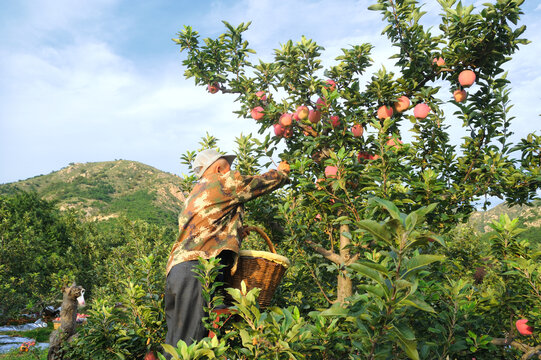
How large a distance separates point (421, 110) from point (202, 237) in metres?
2.30

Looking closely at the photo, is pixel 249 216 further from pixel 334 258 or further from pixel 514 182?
pixel 514 182

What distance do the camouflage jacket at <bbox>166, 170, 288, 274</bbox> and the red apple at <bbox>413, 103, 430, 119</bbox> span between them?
5.21 ft

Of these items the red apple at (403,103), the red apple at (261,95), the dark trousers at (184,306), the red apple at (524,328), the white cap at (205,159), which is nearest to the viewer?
the dark trousers at (184,306)

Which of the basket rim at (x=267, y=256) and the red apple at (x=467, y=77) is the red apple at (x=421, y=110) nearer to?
the red apple at (x=467, y=77)

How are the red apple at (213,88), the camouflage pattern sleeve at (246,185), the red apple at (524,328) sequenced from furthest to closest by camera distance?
the red apple at (213,88)
the camouflage pattern sleeve at (246,185)
the red apple at (524,328)

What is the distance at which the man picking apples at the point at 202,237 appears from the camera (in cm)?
Result: 245

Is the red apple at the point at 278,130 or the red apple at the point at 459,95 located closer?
the red apple at the point at 459,95

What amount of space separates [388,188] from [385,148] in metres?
0.33

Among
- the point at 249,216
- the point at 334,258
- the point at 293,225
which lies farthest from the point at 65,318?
the point at 334,258

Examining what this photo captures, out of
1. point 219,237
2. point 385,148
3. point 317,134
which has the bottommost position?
point 219,237

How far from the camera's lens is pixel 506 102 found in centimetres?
A: 332

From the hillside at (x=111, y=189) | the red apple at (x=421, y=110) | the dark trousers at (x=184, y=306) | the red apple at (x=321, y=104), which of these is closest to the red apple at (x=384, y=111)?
the red apple at (x=421, y=110)

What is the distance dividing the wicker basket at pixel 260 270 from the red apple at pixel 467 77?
2327mm

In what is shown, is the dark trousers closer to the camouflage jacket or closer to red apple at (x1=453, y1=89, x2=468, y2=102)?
the camouflage jacket
